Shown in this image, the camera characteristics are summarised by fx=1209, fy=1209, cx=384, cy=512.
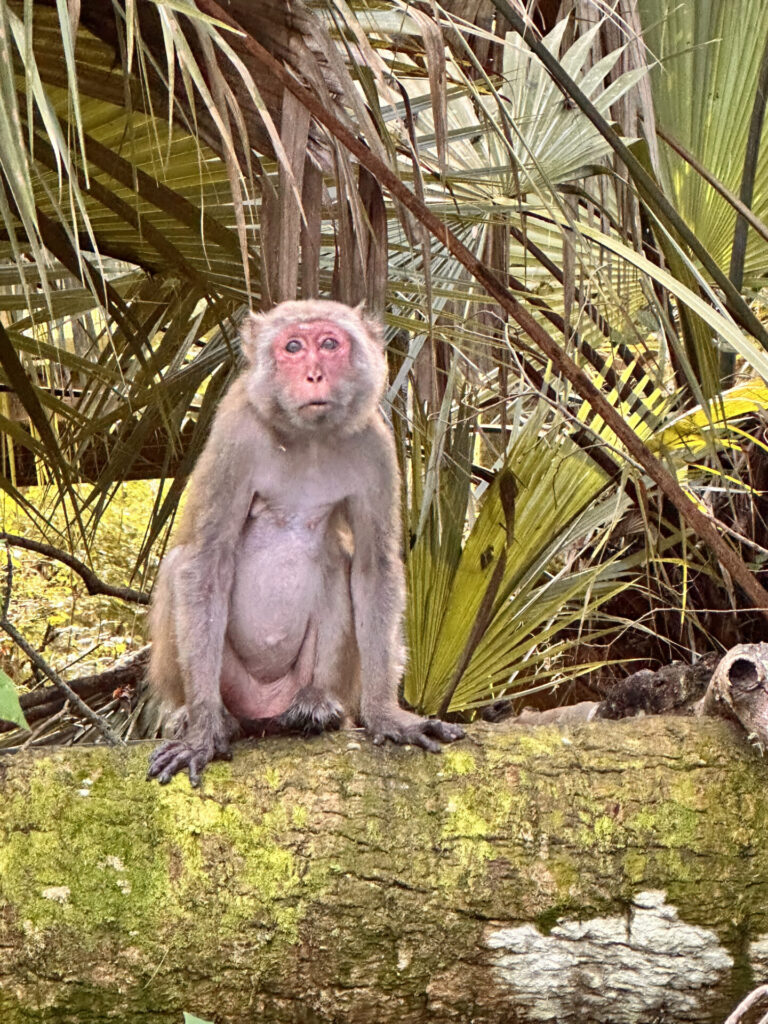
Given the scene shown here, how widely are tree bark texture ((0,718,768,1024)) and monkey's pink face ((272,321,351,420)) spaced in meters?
1.04

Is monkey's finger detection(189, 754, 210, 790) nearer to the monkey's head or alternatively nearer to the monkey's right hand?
the monkey's right hand

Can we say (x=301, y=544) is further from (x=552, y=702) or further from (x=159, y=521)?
(x=552, y=702)

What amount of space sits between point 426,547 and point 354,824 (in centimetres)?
158

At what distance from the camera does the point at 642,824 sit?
8.68 feet

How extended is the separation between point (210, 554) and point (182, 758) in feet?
2.57

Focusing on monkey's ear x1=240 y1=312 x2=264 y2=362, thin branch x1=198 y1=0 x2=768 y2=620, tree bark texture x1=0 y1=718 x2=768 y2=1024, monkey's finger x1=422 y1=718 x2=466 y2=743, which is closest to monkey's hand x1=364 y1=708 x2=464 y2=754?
monkey's finger x1=422 y1=718 x2=466 y2=743

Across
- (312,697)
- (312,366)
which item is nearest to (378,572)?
(312,697)

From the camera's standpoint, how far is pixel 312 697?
317 centimetres

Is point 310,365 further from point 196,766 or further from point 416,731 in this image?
point 196,766

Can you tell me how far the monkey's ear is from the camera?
3.43 metres

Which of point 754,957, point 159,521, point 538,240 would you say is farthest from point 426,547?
point 754,957

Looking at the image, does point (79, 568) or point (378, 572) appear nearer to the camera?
point (378, 572)

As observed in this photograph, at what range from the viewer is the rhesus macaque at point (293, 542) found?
3314mm

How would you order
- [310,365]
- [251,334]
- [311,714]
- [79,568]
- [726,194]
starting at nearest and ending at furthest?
[726,194] < [311,714] < [310,365] < [251,334] < [79,568]
